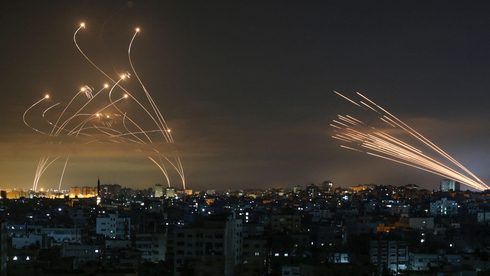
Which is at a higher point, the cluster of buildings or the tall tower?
the tall tower

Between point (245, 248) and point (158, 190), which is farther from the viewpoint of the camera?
point (158, 190)

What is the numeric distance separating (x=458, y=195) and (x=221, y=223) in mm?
48782

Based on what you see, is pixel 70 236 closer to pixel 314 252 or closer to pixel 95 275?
pixel 314 252

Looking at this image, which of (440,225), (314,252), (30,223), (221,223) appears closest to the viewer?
(221,223)

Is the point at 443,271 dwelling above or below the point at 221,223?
below

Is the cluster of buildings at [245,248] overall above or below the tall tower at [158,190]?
below

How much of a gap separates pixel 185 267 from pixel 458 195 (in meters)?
50.4

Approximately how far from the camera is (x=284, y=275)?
1794 centimetres

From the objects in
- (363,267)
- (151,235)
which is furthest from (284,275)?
(151,235)

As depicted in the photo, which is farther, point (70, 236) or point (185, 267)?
point (70, 236)

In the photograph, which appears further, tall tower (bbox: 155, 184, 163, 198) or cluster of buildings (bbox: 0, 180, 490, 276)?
tall tower (bbox: 155, 184, 163, 198)

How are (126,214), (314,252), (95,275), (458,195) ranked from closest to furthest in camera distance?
(95,275) → (314,252) → (126,214) → (458,195)

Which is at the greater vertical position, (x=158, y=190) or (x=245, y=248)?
(x=158, y=190)

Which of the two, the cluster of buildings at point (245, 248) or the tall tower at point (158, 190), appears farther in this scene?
the tall tower at point (158, 190)
